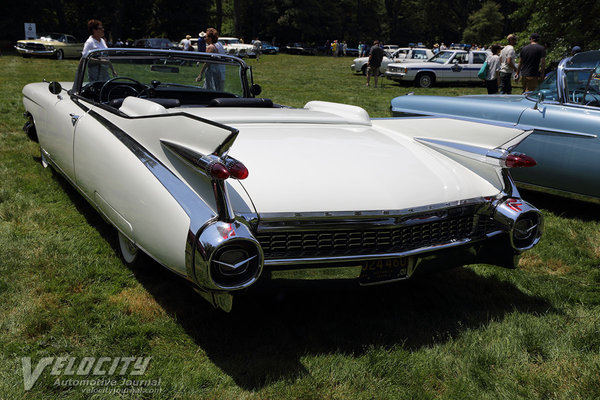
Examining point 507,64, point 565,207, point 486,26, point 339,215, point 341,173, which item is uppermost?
point 486,26

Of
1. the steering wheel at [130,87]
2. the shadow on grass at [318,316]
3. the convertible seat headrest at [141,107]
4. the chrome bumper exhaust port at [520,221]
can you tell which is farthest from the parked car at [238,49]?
the chrome bumper exhaust port at [520,221]

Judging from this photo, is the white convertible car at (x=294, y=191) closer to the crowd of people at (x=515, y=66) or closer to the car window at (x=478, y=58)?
the crowd of people at (x=515, y=66)

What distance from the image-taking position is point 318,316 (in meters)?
2.87

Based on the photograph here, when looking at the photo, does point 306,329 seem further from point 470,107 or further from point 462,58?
point 462,58

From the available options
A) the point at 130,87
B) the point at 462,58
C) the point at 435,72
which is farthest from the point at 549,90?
the point at 462,58

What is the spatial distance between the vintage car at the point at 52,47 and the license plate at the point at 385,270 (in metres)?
25.5

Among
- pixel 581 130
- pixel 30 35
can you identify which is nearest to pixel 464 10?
pixel 30 35

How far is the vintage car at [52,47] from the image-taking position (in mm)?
24062

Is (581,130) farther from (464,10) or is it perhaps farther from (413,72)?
(464,10)

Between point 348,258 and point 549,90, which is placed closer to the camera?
point 348,258

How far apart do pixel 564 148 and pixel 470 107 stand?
1.07 meters

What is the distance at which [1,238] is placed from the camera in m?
3.67

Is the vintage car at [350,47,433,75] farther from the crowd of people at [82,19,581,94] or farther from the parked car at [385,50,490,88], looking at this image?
the crowd of people at [82,19,581,94]

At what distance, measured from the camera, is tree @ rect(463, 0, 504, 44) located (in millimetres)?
58469
